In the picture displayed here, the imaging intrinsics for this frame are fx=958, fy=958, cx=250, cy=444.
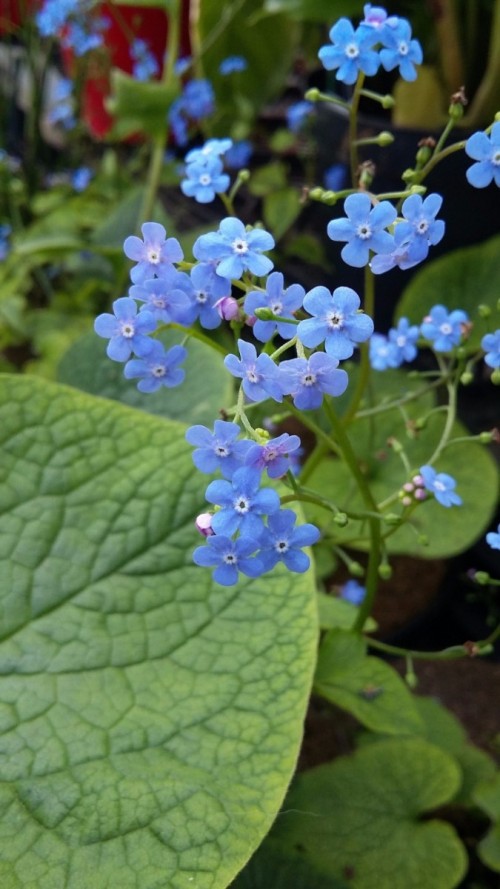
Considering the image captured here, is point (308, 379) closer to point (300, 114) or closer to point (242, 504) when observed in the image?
point (242, 504)

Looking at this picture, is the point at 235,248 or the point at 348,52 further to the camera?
the point at 348,52

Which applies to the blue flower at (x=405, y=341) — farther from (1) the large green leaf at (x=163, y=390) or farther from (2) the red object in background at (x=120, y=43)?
(2) the red object in background at (x=120, y=43)

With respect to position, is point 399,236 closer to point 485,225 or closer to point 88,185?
point 485,225

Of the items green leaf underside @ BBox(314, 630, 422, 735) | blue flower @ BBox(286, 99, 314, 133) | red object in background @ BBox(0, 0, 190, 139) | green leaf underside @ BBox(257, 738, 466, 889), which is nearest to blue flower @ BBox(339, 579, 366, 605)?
green leaf underside @ BBox(257, 738, 466, 889)

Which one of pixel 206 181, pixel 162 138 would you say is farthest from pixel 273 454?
pixel 162 138

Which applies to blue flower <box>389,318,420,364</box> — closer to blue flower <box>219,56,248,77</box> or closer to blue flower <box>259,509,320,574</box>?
blue flower <box>259,509,320,574</box>

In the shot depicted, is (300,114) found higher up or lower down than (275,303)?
lower down
